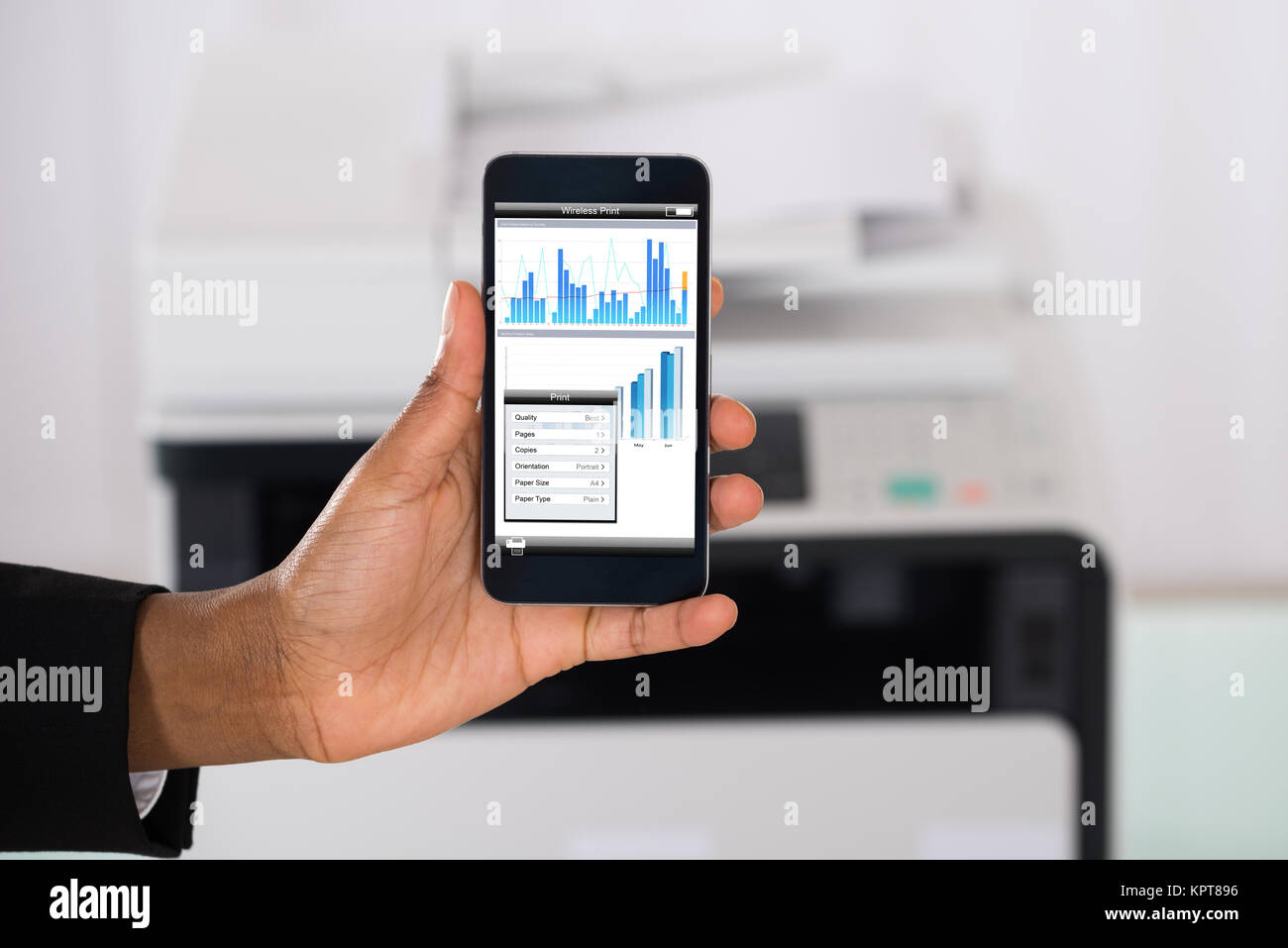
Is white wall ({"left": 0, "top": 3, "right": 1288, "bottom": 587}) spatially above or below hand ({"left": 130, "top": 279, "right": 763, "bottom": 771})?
above

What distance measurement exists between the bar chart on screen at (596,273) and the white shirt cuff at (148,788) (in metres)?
0.36

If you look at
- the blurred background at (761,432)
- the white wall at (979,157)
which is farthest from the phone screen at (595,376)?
the white wall at (979,157)

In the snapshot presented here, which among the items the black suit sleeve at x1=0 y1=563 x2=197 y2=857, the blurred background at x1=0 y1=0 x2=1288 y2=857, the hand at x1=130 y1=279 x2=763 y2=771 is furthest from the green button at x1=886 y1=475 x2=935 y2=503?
the black suit sleeve at x1=0 y1=563 x2=197 y2=857

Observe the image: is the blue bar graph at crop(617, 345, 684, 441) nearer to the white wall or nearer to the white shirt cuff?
the white shirt cuff

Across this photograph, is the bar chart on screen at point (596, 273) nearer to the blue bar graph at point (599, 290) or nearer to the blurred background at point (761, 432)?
the blue bar graph at point (599, 290)

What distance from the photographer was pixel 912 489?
2.31 feet

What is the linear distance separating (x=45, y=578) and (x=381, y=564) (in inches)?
8.2

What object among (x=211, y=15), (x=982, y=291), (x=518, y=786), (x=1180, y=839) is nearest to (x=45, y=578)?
(x=518, y=786)

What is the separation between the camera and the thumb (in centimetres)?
55

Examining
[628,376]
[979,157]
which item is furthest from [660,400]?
[979,157]

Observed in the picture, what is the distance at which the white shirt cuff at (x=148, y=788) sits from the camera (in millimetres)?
620

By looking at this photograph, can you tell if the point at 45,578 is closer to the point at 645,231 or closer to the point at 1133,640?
the point at 645,231

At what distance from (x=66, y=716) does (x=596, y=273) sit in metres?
0.39

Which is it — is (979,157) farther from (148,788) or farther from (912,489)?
(148,788)
